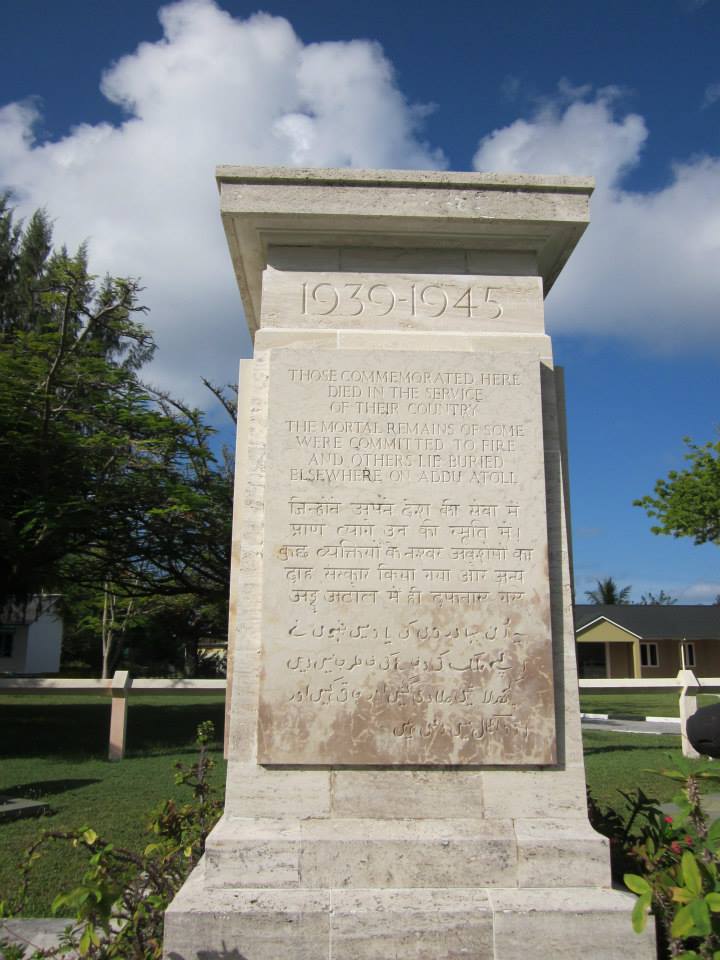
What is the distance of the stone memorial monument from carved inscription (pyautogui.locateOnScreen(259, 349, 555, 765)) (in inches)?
0.4

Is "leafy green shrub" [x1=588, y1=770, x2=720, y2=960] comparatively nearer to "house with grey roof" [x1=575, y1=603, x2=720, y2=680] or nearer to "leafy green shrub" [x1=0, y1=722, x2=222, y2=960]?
"leafy green shrub" [x1=0, y1=722, x2=222, y2=960]

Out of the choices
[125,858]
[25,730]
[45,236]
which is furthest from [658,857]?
[45,236]

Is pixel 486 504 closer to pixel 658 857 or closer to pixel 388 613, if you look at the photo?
pixel 388 613

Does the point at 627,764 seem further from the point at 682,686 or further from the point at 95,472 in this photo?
the point at 95,472

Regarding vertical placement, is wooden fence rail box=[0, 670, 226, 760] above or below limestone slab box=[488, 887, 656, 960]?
above

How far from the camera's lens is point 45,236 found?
2611cm

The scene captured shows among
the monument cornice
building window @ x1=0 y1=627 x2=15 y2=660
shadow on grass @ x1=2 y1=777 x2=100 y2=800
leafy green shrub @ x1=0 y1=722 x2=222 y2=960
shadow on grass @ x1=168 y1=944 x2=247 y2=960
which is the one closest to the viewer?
leafy green shrub @ x1=0 y1=722 x2=222 y2=960

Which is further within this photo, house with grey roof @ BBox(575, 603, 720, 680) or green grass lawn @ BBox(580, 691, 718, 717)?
house with grey roof @ BBox(575, 603, 720, 680)

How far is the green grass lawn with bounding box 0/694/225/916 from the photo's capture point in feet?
18.3

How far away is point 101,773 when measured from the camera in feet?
31.9

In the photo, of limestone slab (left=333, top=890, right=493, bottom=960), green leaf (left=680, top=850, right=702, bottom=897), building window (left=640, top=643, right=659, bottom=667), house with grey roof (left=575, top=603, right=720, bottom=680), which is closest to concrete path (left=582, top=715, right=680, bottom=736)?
limestone slab (left=333, top=890, right=493, bottom=960)

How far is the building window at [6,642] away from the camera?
4638 centimetres

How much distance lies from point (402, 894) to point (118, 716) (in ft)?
29.2

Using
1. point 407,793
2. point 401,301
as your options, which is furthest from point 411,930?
point 401,301
